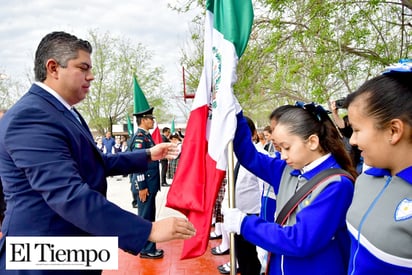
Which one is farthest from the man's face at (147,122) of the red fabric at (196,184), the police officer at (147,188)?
the red fabric at (196,184)

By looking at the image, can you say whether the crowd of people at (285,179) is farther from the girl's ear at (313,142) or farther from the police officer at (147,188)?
the police officer at (147,188)

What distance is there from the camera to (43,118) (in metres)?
1.45

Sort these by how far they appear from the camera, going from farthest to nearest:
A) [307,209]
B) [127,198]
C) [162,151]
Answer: [127,198], [162,151], [307,209]

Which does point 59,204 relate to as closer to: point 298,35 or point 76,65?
point 76,65

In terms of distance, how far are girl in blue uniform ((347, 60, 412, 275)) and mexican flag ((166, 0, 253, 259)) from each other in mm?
820

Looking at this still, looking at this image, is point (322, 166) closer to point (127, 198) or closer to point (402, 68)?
point (402, 68)

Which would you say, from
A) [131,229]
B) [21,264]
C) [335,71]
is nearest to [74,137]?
[131,229]

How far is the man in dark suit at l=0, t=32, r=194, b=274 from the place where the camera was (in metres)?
1.36

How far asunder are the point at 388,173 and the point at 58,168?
1.21 meters

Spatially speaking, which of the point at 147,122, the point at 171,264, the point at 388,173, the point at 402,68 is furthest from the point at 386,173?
the point at 147,122

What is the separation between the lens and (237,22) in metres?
2.04

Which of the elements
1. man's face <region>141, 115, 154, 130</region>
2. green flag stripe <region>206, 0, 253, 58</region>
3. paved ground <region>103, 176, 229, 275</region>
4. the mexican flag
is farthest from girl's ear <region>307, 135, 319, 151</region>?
man's face <region>141, 115, 154, 130</region>

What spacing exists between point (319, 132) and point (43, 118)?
50.0 inches

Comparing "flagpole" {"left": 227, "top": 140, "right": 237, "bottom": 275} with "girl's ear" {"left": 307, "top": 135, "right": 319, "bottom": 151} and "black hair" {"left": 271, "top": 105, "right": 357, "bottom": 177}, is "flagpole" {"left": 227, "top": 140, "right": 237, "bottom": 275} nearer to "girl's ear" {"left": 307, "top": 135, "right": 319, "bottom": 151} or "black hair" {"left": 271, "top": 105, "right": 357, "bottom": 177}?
"black hair" {"left": 271, "top": 105, "right": 357, "bottom": 177}
